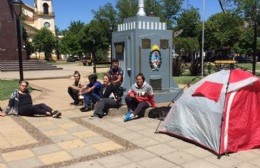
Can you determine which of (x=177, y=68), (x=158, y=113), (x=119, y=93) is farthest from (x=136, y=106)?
(x=177, y=68)

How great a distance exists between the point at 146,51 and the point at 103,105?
7.53 ft

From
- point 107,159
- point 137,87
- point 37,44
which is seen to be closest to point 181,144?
point 107,159

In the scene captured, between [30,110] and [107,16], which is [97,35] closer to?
[107,16]

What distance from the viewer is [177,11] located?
45.4 metres

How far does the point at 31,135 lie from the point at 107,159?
2142 millimetres

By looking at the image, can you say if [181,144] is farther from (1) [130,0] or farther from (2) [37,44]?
(2) [37,44]

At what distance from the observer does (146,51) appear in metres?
9.95

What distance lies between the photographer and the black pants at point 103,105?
8.45 meters

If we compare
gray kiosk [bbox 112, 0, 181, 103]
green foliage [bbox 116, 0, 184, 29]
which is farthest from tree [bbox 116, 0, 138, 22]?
gray kiosk [bbox 112, 0, 181, 103]

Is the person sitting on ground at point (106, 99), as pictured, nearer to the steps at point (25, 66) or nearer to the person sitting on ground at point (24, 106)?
the person sitting on ground at point (24, 106)

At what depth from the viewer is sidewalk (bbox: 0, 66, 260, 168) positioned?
5387mm

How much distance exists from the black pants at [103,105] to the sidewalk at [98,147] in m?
0.19

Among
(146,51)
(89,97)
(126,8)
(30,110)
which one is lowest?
(30,110)

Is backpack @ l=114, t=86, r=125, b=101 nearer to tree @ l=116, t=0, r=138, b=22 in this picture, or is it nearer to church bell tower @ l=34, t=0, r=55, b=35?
tree @ l=116, t=0, r=138, b=22
